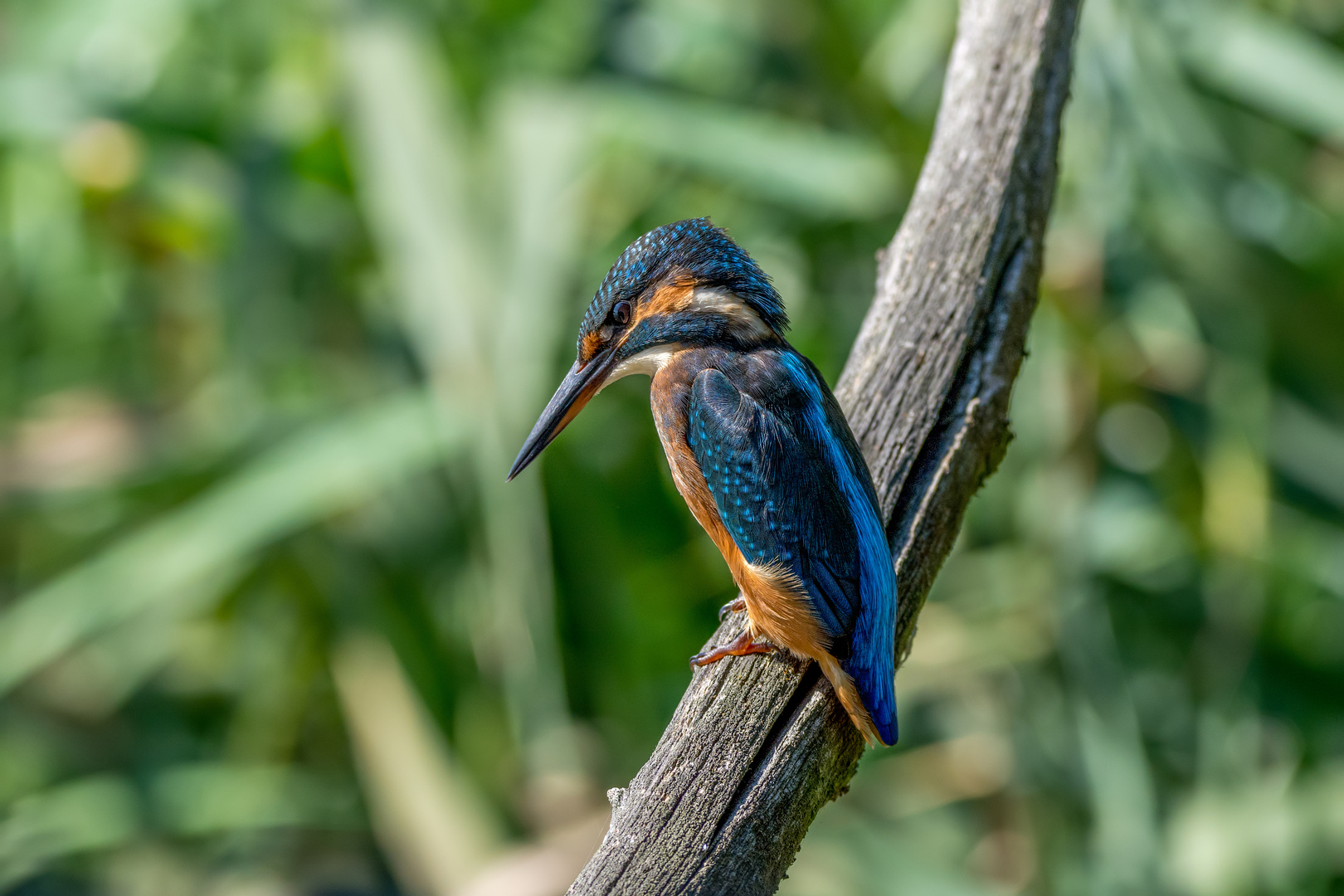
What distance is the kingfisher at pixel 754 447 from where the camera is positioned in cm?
127

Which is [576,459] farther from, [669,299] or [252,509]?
[669,299]

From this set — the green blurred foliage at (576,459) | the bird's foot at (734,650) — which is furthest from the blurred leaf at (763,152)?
the bird's foot at (734,650)

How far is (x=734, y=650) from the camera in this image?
1.29 m

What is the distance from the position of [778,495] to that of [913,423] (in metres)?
0.21

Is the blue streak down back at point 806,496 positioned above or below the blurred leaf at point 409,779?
above

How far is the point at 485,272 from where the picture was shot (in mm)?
2627

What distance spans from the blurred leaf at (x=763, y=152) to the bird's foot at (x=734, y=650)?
1.45 metres

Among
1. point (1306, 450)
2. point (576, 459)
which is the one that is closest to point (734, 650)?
point (576, 459)

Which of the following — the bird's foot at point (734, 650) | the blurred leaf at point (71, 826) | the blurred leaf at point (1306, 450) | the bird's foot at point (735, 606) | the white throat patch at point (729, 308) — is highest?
the white throat patch at point (729, 308)

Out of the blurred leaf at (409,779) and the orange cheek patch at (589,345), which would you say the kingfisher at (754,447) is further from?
the blurred leaf at (409,779)

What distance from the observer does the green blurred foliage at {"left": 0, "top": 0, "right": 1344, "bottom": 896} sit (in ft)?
8.68

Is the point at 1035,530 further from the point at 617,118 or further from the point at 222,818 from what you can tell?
the point at 222,818

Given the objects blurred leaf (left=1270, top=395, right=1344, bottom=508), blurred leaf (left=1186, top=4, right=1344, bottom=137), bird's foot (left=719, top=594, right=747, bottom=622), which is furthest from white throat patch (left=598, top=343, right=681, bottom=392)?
blurred leaf (left=1270, top=395, right=1344, bottom=508)

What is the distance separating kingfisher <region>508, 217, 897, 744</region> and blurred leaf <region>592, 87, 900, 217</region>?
40.0 inches
